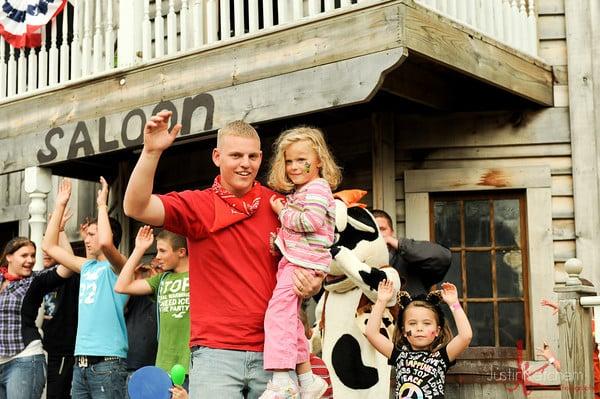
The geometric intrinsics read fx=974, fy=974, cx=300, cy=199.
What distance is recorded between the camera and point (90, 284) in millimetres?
6316

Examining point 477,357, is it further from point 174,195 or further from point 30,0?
point 30,0

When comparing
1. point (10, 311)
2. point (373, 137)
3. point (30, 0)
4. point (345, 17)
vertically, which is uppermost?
point (30, 0)

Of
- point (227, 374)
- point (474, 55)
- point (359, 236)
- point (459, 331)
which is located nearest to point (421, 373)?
point (459, 331)

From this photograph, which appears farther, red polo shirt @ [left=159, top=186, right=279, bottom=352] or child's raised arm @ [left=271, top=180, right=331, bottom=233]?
child's raised arm @ [left=271, top=180, right=331, bottom=233]

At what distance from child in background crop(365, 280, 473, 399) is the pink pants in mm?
1257

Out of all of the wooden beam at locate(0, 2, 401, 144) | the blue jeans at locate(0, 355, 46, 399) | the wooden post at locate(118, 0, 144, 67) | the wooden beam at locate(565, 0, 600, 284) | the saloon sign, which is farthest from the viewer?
the wooden post at locate(118, 0, 144, 67)

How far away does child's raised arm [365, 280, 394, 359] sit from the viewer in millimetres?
4945

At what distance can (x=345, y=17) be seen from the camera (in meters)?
6.17

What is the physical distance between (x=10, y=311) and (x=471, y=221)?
3.45 meters

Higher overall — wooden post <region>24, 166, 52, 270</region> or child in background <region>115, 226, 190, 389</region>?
wooden post <region>24, 166, 52, 270</region>

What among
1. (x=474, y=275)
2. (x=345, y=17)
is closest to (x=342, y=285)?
(x=345, y=17)

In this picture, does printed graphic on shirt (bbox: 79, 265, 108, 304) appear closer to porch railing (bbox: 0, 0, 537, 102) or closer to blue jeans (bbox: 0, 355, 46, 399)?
blue jeans (bbox: 0, 355, 46, 399)

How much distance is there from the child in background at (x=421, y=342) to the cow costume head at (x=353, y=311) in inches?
10.5

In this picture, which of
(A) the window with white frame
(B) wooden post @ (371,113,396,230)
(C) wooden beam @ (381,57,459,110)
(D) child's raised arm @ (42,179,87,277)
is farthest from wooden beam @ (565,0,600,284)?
(D) child's raised arm @ (42,179,87,277)
